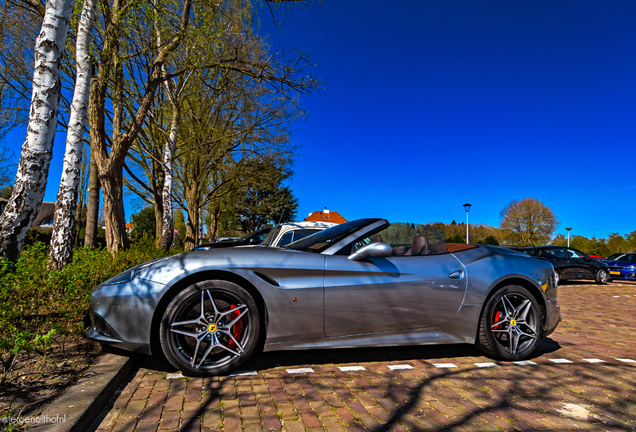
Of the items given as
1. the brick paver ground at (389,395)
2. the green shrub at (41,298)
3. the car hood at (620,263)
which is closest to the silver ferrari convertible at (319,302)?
the brick paver ground at (389,395)

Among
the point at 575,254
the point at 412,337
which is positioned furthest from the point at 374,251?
the point at 575,254

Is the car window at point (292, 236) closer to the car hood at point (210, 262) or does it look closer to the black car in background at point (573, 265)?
the car hood at point (210, 262)

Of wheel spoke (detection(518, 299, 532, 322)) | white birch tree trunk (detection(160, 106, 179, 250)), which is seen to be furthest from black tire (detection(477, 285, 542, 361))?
white birch tree trunk (detection(160, 106, 179, 250))

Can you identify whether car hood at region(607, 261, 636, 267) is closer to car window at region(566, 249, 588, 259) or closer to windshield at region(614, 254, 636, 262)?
windshield at region(614, 254, 636, 262)

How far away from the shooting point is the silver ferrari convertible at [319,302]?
9.06ft

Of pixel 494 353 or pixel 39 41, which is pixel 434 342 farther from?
pixel 39 41

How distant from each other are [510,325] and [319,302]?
77.1 inches

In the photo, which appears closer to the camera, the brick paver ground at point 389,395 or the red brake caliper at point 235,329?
the brick paver ground at point 389,395

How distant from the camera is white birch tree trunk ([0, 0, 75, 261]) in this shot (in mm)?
3715

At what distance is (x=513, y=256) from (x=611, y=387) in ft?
4.33

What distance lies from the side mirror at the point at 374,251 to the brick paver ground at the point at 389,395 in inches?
37.2

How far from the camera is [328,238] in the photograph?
3.51 m

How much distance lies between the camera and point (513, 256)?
375 cm

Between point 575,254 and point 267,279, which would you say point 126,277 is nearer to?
point 267,279
